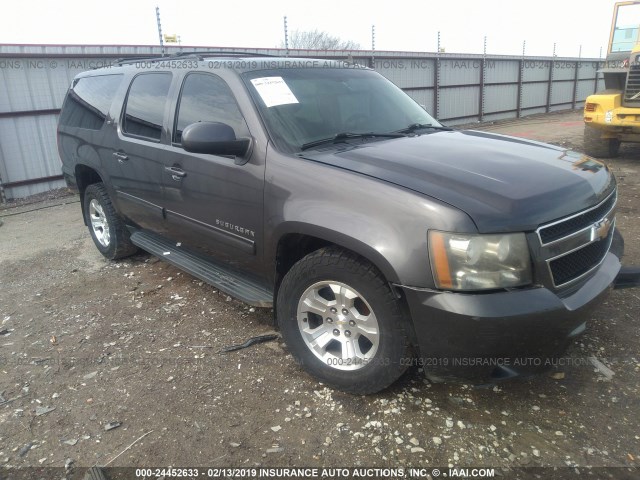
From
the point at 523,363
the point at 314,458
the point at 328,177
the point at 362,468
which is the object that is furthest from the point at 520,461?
the point at 328,177

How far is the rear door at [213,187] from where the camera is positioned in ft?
9.87

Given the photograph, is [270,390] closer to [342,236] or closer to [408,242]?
[342,236]

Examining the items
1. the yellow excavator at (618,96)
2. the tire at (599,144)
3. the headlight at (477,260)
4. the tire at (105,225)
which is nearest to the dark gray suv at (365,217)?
the headlight at (477,260)

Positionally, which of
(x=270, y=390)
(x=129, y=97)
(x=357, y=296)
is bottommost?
(x=270, y=390)

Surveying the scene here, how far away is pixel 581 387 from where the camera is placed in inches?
108

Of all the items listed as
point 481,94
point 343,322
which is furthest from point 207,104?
point 481,94

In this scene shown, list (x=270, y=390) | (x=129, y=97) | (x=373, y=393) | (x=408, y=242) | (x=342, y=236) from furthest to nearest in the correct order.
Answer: (x=129, y=97) → (x=270, y=390) → (x=373, y=393) → (x=342, y=236) → (x=408, y=242)

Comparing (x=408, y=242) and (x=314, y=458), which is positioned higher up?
(x=408, y=242)

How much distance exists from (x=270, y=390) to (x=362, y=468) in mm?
791

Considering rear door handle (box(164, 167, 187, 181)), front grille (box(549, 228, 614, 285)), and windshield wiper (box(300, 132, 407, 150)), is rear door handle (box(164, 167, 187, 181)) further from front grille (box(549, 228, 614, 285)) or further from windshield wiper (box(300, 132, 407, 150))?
front grille (box(549, 228, 614, 285))

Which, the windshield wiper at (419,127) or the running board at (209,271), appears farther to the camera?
the windshield wiper at (419,127)

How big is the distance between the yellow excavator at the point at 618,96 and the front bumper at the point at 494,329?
25.4 ft

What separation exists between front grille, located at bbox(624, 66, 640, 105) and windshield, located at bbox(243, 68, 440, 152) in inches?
268

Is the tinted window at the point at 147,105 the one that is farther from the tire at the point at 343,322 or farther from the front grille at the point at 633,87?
the front grille at the point at 633,87
